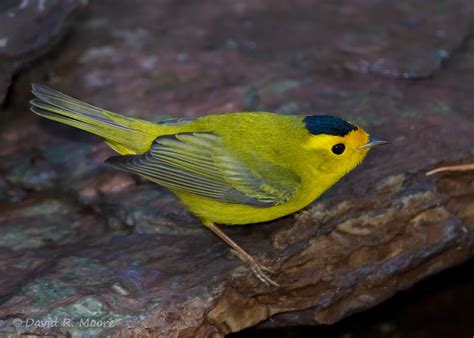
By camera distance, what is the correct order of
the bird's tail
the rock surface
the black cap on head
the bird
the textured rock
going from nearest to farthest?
the rock surface
the black cap on head
the bird
the bird's tail
the textured rock

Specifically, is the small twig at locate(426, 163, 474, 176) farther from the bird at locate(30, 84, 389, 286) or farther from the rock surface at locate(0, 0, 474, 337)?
the bird at locate(30, 84, 389, 286)

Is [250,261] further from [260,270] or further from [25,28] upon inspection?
[25,28]

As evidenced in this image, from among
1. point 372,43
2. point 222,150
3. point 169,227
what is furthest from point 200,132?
point 372,43

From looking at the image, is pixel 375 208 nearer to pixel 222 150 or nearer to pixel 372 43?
pixel 222 150

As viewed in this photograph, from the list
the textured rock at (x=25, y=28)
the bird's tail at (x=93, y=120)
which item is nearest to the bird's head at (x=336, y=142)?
the bird's tail at (x=93, y=120)

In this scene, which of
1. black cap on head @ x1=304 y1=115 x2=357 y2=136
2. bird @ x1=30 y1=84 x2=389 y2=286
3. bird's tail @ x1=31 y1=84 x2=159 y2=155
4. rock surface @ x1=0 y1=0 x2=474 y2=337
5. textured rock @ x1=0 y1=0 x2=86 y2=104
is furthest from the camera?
textured rock @ x1=0 y1=0 x2=86 y2=104

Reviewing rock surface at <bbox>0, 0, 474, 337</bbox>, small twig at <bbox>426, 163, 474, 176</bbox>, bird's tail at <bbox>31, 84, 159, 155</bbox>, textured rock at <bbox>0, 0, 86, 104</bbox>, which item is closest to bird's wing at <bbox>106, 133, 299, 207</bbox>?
bird's tail at <bbox>31, 84, 159, 155</bbox>

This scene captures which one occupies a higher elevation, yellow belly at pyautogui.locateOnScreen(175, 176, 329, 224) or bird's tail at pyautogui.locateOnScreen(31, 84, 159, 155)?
bird's tail at pyautogui.locateOnScreen(31, 84, 159, 155)

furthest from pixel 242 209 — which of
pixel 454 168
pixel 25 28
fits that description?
pixel 25 28

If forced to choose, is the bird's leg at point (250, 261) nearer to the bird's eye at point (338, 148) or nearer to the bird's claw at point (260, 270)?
the bird's claw at point (260, 270)
